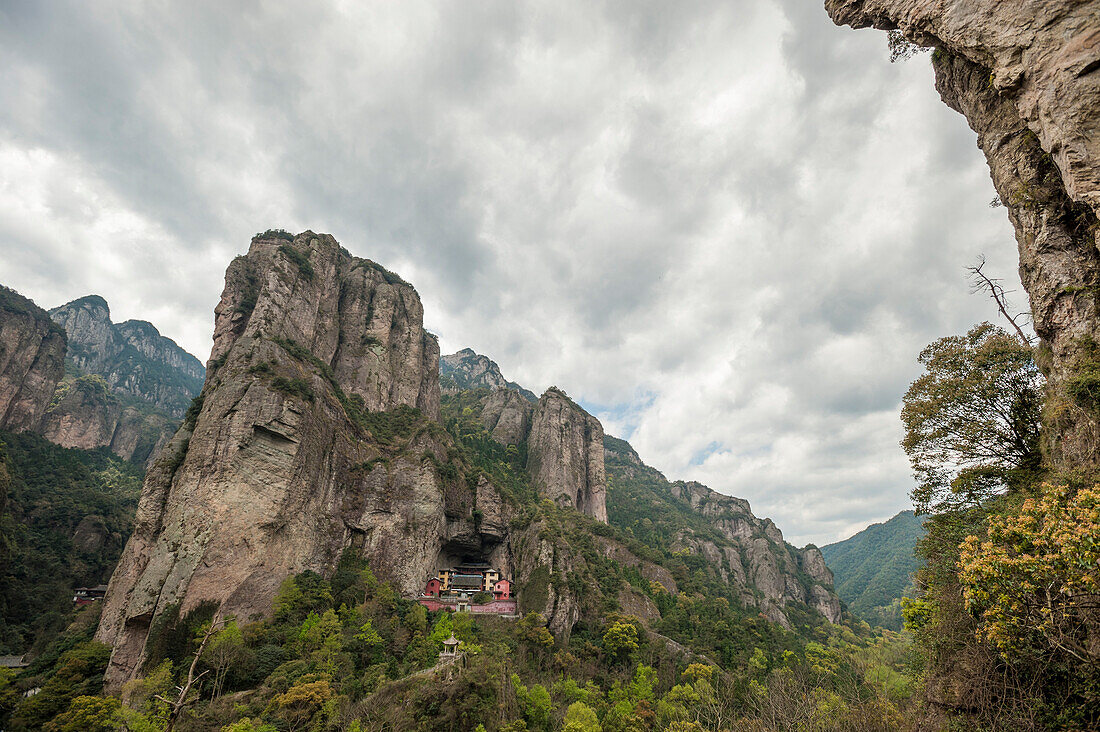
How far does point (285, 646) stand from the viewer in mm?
27172

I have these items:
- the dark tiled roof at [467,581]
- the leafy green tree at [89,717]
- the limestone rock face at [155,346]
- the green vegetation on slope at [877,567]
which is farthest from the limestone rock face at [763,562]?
the limestone rock face at [155,346]

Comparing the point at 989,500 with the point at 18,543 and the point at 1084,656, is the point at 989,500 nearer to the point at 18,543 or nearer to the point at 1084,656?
the point at 1084,656

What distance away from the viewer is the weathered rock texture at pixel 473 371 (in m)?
154

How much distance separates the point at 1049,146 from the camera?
9.63m

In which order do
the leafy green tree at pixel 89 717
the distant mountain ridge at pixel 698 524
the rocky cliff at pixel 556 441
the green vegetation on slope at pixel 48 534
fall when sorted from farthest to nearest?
the distant mountain ridge at pixel 698 524
the rocky cliff at pixel 556 441
the green vegetation on slope at pixel 48 534
the leafy green tree at pixel 89 717

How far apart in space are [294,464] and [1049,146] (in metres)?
44.9

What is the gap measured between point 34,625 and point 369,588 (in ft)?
108

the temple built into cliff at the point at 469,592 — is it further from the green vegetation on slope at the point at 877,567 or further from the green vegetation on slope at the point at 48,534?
the green vegetation on slope at the point at 877,567

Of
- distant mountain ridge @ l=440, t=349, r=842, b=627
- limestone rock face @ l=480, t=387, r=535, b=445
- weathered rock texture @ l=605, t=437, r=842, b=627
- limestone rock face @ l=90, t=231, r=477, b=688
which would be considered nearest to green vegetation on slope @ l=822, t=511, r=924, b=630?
weathered rock texture @ l=605, t=437, r=842, b=627

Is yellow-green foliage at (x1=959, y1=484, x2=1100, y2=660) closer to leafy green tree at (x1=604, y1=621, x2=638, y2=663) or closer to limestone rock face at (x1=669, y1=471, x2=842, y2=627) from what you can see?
leafy green tree at (x1=604, y1=621, x2=638, y2=663)

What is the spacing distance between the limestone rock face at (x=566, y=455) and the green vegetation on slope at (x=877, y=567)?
63.9 meters

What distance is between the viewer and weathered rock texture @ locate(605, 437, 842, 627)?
86438 millimetres

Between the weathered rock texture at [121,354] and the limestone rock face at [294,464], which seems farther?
the weathered rock texture at [121,354]

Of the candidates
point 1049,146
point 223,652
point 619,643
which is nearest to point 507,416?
point 619,643
